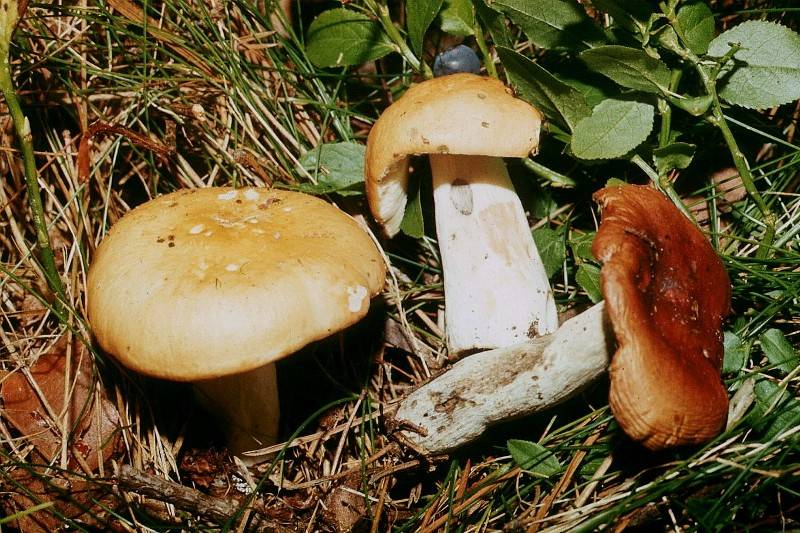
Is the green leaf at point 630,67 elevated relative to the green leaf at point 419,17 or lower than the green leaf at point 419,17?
lower

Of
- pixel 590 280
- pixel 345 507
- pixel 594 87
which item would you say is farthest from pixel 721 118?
pixel 345 507

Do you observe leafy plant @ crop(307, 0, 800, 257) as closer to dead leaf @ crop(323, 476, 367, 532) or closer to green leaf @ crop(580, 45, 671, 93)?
green leaf @ crop(580, 45, 671, 93)

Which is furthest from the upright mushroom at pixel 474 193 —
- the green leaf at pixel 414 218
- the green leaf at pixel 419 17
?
the green leaf at pixel 419 17

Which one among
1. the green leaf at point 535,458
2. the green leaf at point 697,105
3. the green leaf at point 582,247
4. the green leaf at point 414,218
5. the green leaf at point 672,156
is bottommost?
the green leaf at point 535,458

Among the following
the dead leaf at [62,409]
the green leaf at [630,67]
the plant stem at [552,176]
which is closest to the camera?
the green leaf at [630,67]

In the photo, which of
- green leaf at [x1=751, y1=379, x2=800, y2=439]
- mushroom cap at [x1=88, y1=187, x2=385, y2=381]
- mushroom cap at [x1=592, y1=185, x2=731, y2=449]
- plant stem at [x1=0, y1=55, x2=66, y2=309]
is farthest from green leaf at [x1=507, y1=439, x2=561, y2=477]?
plant stem at [x1=0, y1=55, x2=66, y2=309]

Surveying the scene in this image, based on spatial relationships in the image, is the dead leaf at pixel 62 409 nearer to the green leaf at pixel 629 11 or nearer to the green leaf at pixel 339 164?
the green leaf at pixel 339 164
